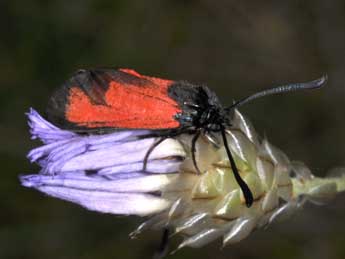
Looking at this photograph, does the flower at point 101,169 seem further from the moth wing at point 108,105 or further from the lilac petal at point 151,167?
the moth wing at point 108,105

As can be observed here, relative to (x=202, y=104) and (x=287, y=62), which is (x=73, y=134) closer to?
(x=202, y=104)

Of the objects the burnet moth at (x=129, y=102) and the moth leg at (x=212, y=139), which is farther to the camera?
the moth leg at (x=212, y=139)

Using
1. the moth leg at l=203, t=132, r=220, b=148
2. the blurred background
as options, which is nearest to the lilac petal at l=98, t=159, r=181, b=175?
the moth leg at l=203, t=132, r=220, b=148

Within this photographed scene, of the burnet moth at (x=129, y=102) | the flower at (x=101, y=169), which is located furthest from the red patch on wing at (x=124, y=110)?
the flower at (x=101, y=169)

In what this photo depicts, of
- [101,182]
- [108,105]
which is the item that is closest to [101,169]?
[101,182]

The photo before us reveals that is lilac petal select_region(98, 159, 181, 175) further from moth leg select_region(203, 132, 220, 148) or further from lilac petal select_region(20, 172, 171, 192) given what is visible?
moth leg select_region(203, 132, 220, 148)
